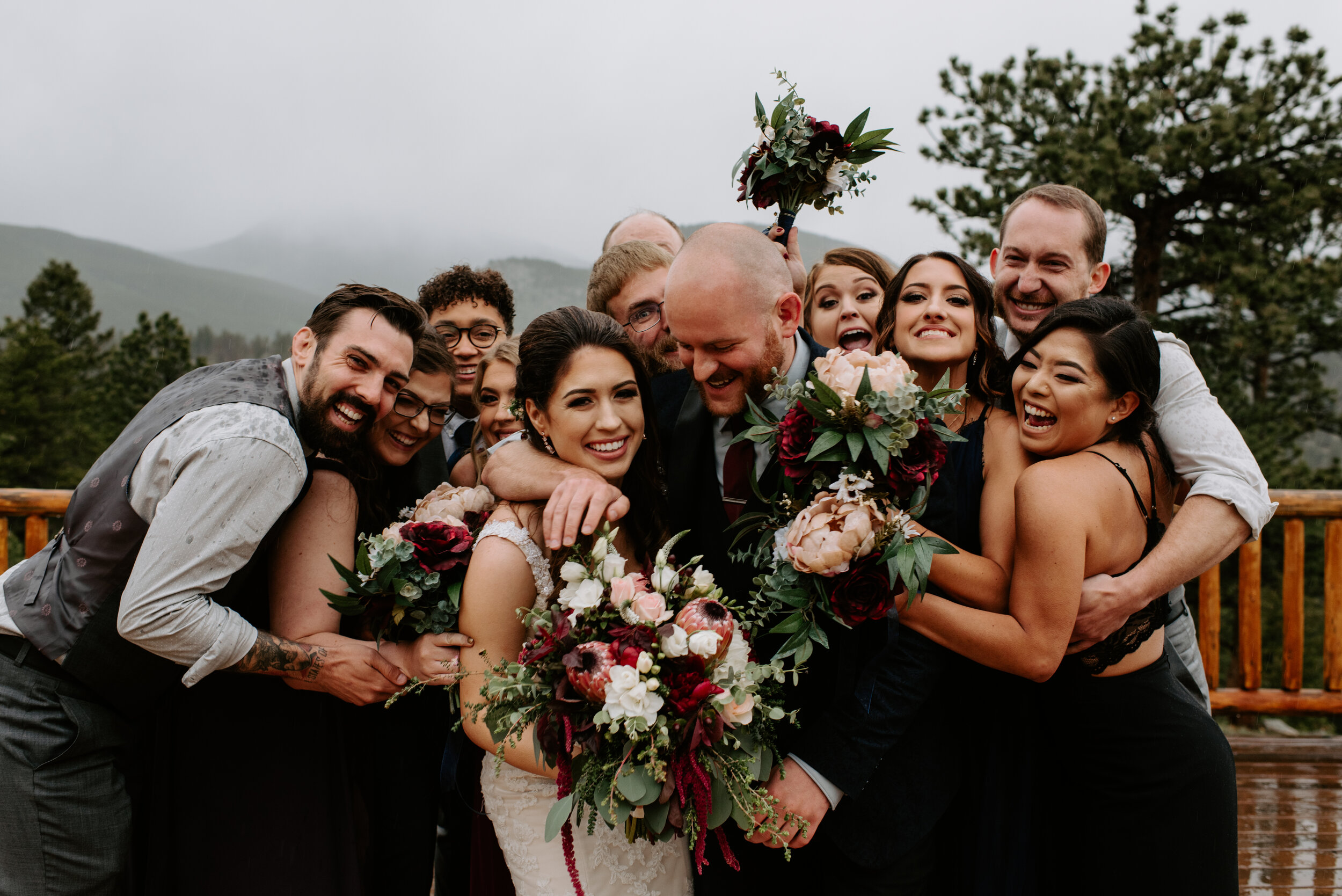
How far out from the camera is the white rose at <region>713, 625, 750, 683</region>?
2266 mm

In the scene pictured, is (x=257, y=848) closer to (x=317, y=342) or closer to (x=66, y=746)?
(x=66, y=746)

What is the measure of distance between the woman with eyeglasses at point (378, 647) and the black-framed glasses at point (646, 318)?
41.9 inches

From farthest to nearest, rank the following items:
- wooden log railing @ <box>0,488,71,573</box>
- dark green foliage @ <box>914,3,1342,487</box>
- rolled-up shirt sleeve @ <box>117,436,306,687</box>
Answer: dark green foliage @ <box>914,3,1342,487</box> → wooden log railing @ <box>0,488,71,573</box> → rolled-up shirt sleeve @ <box>117,436,306,687</box>

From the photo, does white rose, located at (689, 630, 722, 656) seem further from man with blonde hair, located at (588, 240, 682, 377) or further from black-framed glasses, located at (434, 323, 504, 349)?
black-framed glasses, located at (434, 323, 504, 349)

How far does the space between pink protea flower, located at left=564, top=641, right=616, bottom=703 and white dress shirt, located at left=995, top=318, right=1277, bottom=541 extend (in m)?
2.20

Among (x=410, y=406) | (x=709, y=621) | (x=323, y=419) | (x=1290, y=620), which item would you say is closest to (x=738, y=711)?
(x=709, y=621)

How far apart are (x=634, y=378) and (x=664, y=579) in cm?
87

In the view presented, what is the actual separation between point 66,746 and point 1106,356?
3.58 meters

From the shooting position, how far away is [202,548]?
2.58 m

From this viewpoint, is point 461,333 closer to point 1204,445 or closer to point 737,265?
point 737,265

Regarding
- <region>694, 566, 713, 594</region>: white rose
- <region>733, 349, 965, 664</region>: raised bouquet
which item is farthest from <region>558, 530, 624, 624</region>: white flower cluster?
<region>733, 349, 965, 664</region>: raised bouquet

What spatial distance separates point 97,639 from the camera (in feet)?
8.94

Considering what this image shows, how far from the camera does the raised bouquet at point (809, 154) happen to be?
10.5 feet

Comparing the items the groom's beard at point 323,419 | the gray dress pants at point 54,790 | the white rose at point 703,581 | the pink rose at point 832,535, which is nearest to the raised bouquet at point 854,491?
the pink rose at point 832,535
